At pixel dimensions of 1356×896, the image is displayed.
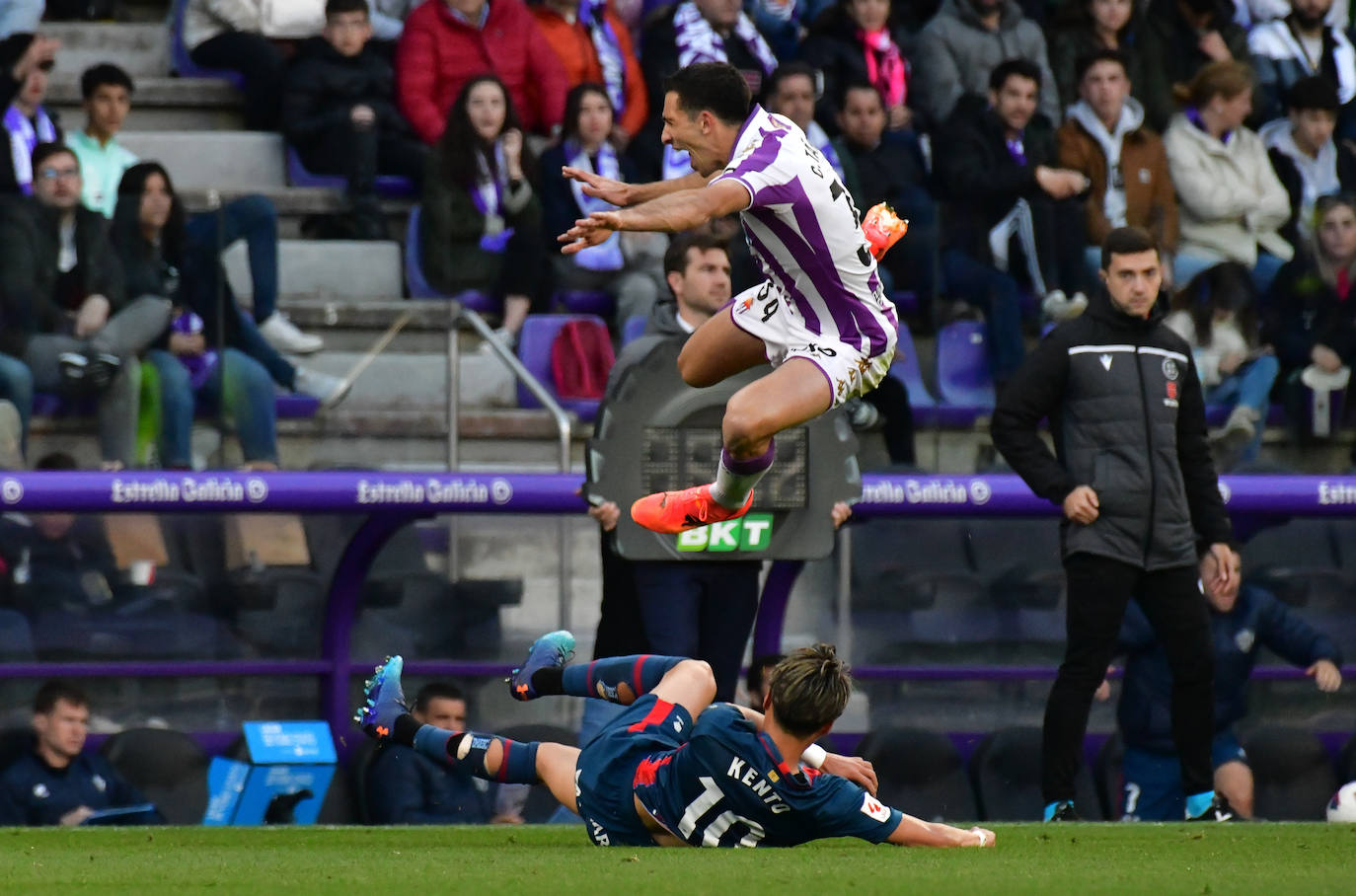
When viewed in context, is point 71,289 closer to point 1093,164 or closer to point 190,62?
point 190,62

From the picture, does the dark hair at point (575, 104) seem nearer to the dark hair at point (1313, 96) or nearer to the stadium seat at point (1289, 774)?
the dark hair at point (1313, 96)

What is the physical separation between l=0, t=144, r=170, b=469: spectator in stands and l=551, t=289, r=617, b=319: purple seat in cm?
206

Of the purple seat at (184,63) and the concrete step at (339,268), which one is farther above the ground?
the purple seat at (184,63)

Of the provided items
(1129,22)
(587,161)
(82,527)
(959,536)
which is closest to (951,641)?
(959,536)

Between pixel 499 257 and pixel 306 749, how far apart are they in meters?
2.44

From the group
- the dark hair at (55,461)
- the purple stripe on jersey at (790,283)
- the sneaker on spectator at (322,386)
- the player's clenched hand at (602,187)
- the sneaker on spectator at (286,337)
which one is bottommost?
the dark hair at (55,461)

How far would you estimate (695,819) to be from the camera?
6047mm

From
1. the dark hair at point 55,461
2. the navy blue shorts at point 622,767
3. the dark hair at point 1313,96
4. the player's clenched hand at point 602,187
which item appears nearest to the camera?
the player's clenched hand at point 602,187

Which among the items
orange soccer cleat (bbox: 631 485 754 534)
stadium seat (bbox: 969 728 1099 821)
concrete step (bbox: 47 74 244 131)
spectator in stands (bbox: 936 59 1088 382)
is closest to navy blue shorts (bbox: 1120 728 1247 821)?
stadium seat (bbox: 969 728 1099 821)

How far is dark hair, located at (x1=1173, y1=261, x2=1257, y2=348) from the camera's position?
360 inches

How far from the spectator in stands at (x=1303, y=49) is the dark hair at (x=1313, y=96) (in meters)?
0.82

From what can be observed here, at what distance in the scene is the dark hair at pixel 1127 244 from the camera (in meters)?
7.75

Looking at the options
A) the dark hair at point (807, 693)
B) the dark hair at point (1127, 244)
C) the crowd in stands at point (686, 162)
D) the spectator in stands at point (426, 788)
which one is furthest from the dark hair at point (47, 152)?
the dark hair at point (807, 693)

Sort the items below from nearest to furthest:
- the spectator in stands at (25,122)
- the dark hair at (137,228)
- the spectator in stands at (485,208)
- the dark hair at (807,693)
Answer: the dark hair at (807,693)
the dark hair at (137,228)
the spectator in stands at (485,208)
the spectator in stands at (25,122)
